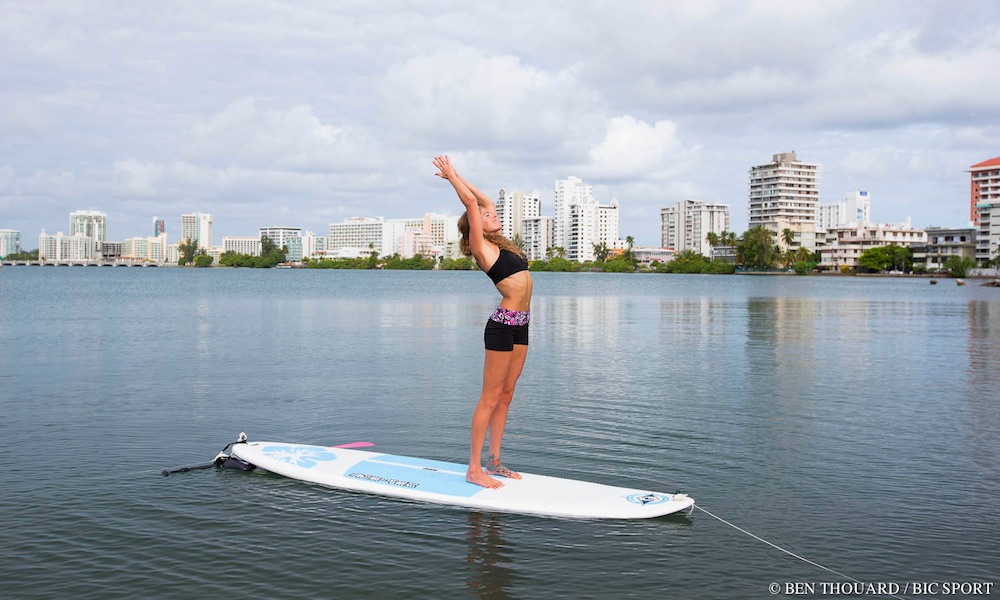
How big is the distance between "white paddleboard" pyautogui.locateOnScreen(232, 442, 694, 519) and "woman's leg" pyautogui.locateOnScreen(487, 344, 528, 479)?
0.32m

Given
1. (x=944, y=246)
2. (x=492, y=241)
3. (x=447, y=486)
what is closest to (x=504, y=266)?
(x=492, y=241)

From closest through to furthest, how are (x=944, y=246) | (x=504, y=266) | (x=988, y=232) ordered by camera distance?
(x=504, y=266), (x=988, y=232), (x=944, y=246)

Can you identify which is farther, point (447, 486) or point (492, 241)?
point (447, 486)

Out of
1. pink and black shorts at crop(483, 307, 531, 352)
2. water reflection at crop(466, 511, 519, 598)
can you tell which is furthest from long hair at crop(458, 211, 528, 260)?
water reflection at crop(466, 511, 519, 598)

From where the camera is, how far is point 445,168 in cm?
830

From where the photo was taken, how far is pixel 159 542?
777 centimetres

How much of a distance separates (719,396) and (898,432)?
4149 mm

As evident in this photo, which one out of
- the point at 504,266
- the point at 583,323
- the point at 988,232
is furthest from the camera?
the point at 988,232

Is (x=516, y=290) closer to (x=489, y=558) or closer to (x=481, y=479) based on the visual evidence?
(x=481, y=479)

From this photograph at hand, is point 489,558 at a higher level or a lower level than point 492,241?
lower

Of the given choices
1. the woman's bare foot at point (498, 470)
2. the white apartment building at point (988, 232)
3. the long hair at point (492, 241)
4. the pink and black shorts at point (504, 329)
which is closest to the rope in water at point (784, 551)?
the woman's bare foot at point (498, 470)

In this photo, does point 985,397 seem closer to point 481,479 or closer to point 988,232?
point 481,479

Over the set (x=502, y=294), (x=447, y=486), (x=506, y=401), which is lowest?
(x=447, y=486)

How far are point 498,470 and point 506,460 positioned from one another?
1.72m
